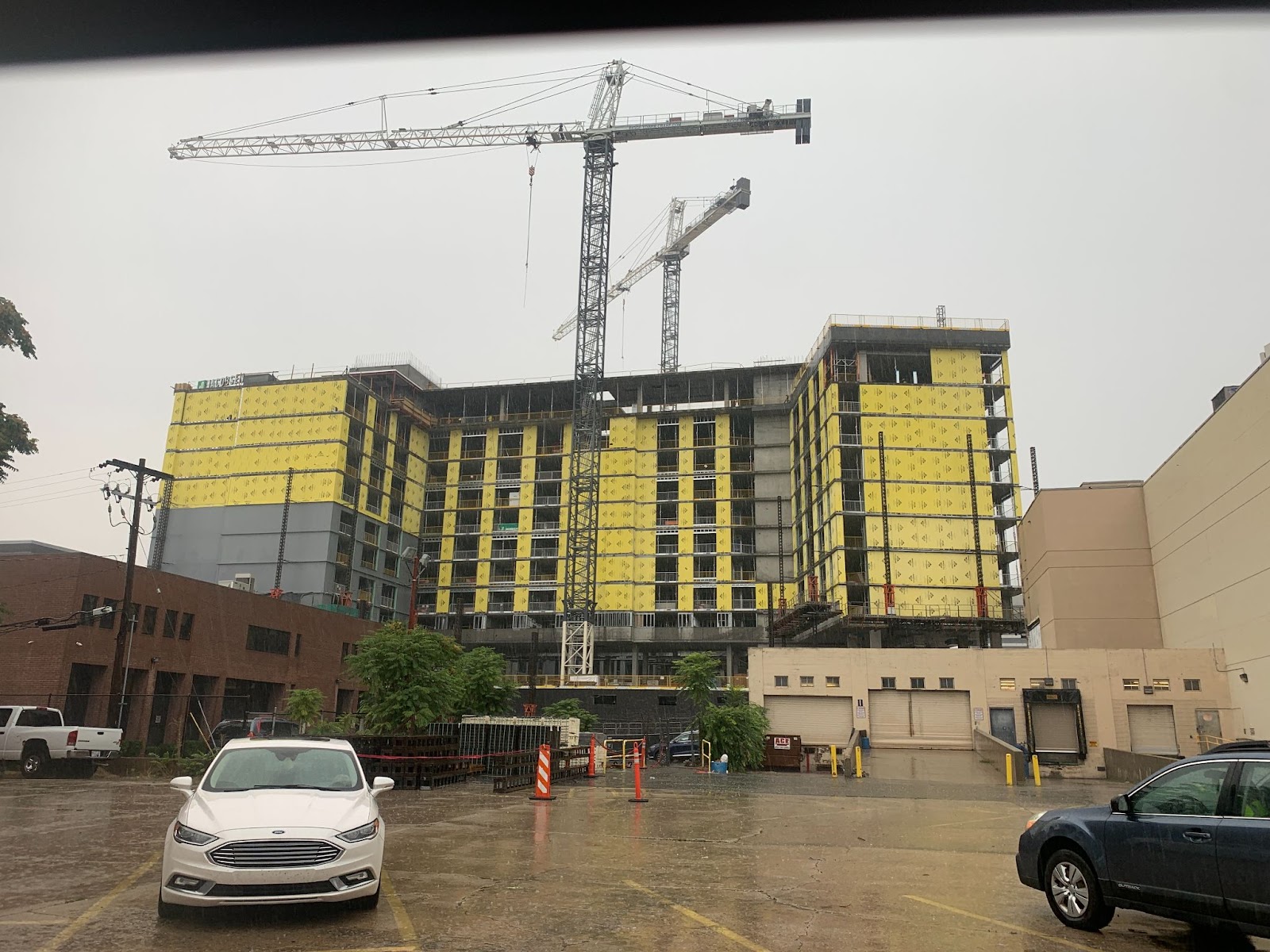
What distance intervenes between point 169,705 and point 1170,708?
51.5 metres

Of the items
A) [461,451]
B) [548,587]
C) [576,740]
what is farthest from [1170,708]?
[461,451]

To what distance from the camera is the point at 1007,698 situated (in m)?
48.2

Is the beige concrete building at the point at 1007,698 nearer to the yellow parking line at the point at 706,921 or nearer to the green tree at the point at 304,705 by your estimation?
the green tree at the point at 304,705

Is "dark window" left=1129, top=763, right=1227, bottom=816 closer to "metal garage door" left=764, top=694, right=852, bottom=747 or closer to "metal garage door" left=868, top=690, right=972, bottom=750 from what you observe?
"metal garage door" left=868, top=690, right=972, bottom=750

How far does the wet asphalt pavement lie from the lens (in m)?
7.64

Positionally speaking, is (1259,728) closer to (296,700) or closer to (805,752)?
(805,752)

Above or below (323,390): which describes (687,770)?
below

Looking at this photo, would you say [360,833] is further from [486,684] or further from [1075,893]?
[486,684]

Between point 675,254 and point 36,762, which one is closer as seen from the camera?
point 36,762

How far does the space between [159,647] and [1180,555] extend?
52.7m

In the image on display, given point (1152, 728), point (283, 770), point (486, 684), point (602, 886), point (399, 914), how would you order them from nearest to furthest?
point (399, 914), point (283, 770), point (602, 886), point (486, 684), point (1152, 728)

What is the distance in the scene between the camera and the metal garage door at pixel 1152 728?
45125 mm

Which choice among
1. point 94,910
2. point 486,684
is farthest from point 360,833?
point 486,684

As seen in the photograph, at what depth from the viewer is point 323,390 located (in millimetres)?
85875
